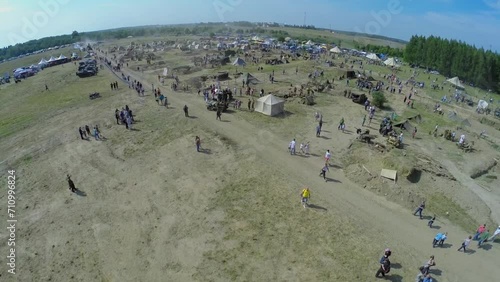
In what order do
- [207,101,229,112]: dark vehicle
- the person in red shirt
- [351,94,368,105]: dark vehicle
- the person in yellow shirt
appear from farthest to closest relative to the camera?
[351,94,368,105]: dark vehicle → [207,101,229,112]: dark vehicle → the person in yellow shirt → the person in red shirt

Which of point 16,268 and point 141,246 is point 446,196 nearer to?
point 141,246

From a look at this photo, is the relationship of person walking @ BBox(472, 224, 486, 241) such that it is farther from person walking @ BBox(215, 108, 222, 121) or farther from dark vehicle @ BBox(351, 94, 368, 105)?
dark vehicle @ BBox(351, 94, 368, 105)

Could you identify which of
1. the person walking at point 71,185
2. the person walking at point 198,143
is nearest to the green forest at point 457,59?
the person walking at point 198,143

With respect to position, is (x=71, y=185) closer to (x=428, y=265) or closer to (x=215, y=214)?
(x=215, y=214)

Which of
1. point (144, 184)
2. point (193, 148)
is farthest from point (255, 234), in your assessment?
point (193, 148)

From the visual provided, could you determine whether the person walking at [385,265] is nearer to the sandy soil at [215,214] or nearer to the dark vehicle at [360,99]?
the sandy soil at [215,214]

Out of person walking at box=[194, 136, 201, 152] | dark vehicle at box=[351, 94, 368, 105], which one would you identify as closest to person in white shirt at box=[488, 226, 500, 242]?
person walking at box=[194, 136, 201, 152]

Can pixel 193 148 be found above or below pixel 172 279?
above
